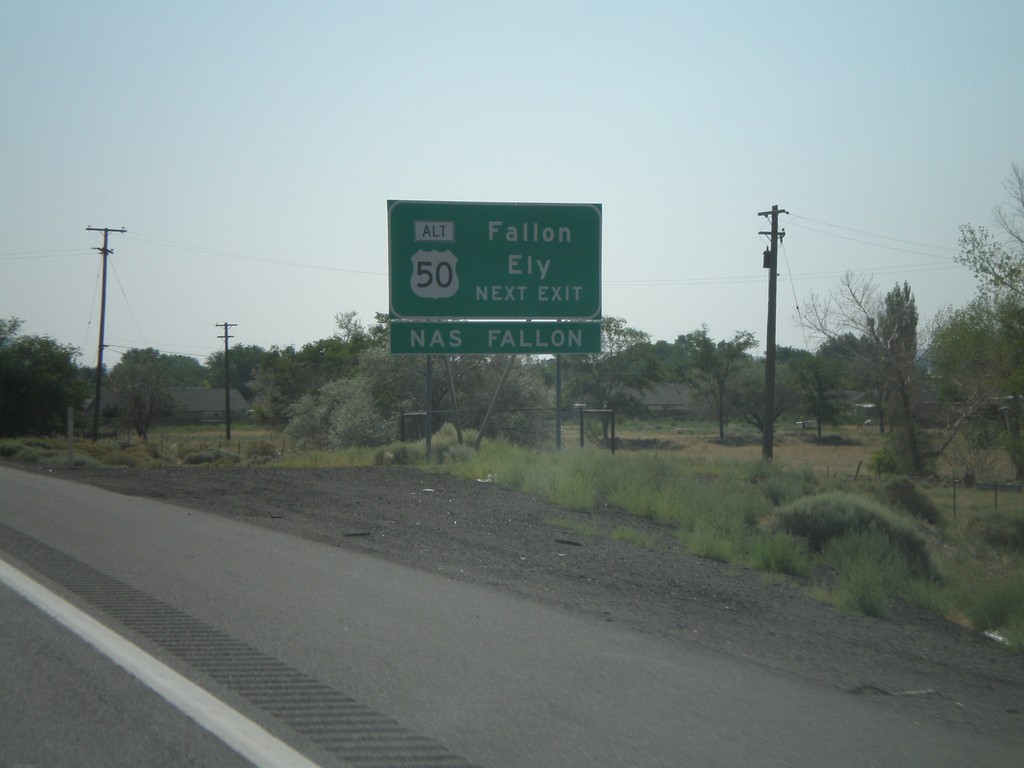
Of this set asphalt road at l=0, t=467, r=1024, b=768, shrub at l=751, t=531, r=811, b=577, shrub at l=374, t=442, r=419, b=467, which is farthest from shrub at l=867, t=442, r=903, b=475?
asphalt road at l=0, t=467, r=1024, b=768

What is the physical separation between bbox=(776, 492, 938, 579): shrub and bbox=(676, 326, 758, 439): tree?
56505 mm

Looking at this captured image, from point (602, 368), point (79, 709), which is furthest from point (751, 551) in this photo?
point (602, 368)

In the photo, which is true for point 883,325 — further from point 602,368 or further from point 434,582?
point 434,582

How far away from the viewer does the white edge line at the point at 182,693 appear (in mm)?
4750

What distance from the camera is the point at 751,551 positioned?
12.1 m

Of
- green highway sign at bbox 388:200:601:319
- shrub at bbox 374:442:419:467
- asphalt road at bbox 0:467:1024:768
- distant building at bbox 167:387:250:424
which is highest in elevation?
green highway sign at bbox 388:200:601:319

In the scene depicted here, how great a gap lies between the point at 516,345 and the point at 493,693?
1528 centimetres

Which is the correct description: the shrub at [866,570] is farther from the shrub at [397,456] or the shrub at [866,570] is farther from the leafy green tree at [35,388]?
the leafy green tree at [35,388]

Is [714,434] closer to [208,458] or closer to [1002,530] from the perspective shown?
[208,458]

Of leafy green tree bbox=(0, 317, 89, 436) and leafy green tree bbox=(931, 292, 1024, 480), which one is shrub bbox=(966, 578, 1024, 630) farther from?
leafy green tree bbox=(0, 317, 89, 436)

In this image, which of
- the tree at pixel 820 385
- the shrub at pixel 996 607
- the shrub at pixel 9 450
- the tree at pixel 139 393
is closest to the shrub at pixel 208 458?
the shrub at pixel 9 450

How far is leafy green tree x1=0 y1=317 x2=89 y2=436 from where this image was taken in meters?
57.5

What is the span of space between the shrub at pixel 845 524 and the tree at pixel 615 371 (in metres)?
46.0

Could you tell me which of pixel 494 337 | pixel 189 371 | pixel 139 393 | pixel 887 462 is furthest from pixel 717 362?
pixel 189 371
